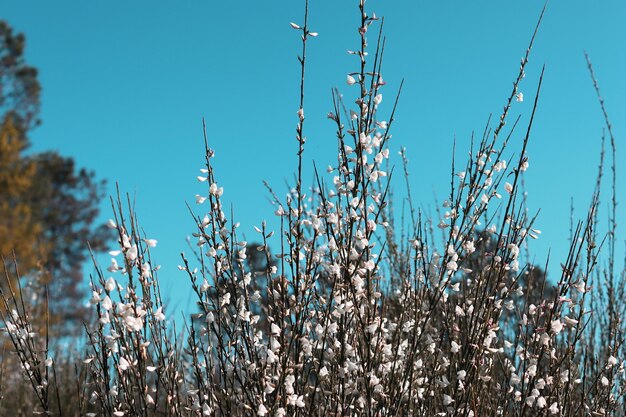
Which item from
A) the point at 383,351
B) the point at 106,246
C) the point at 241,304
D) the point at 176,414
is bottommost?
the point at 176,414

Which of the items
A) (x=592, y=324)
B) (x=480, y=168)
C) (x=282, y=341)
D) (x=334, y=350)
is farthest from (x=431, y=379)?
(x=592, y=324)

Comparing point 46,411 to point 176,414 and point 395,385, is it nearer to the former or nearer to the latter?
point 176,414

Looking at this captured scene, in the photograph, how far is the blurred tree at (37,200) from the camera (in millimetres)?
15469

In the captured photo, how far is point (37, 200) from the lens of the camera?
1908 centimetres

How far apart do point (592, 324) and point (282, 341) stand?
2883mm

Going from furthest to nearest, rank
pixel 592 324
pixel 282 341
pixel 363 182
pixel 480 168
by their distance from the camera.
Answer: pixel 592 324, pixel 480 168, pixel 363 182, pixel 282 341

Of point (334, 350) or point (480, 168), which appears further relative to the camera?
point (480, 168)

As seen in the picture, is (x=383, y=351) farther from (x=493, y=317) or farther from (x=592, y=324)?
(x=592, y=324)

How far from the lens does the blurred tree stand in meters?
15.5

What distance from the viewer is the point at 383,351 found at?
8.59ft

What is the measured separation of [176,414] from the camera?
101 inches

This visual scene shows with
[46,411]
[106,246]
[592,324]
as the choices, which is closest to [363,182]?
[46,411]

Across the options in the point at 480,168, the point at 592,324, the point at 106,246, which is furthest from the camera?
the point at 106,246

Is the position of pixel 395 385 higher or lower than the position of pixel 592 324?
lower
